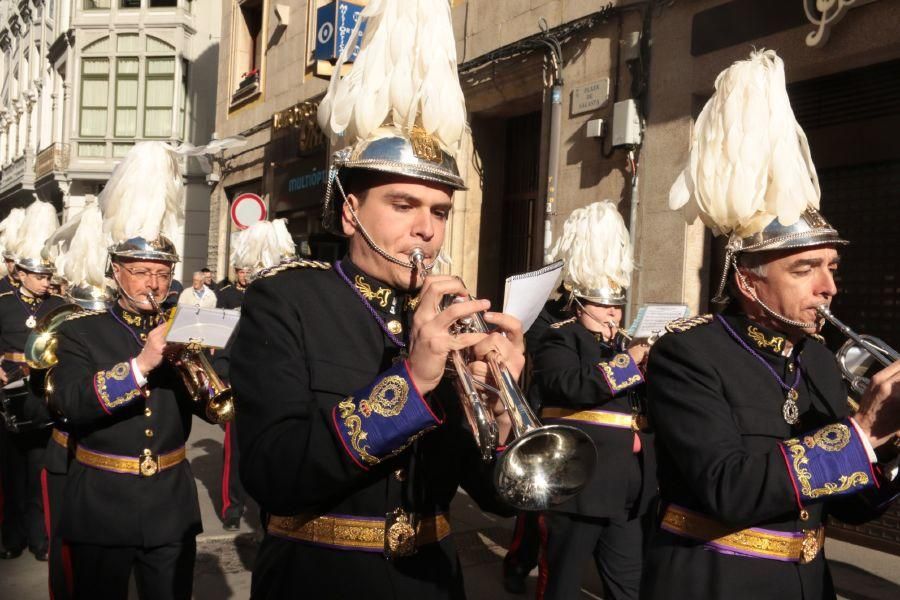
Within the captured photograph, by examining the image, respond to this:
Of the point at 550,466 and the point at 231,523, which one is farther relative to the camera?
the point at 231,523

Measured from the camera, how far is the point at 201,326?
3510mm

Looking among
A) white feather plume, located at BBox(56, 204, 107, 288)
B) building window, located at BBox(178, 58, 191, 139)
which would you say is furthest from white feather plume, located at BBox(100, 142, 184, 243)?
building window, located at BBox(178, 58, 191, 139)

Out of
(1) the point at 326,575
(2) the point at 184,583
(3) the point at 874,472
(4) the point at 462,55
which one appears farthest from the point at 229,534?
(4) the point at 462,55

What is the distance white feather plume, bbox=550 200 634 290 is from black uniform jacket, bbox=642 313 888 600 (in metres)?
2.75

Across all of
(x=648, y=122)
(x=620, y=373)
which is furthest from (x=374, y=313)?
(x=648, y=122)

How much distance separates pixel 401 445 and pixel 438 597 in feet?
1.83

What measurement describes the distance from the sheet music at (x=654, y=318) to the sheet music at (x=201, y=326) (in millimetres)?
2385

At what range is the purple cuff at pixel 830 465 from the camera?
93.4 inches

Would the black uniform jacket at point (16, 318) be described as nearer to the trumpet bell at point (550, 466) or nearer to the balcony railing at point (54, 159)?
the trumpet bell at point (550, 466)

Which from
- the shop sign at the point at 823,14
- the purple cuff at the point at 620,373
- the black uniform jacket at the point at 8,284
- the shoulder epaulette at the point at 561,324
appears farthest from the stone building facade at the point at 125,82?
the purple cuff at the point at 620,373

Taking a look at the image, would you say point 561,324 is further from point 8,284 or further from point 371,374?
point 8,284

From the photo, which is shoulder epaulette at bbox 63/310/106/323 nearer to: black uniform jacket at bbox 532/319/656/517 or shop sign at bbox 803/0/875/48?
black uniform jacket at bbox 532/319/656/517

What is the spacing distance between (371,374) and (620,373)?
2944 millimetres

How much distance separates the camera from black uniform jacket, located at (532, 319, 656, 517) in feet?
15.6
